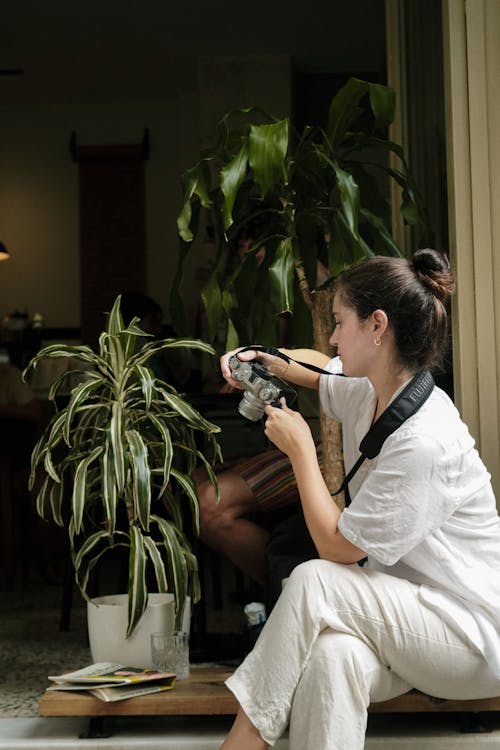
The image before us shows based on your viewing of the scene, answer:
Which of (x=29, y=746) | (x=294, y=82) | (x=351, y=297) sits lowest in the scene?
(x=29, y=746)

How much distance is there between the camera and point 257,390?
6.94 feet

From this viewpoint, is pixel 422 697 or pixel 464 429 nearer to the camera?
Answer: pixel 464 429

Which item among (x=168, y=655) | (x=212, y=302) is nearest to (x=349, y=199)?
(x=212, y=302)

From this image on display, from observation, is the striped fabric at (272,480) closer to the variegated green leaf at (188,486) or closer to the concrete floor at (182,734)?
the variegated green leaf at (188,486)

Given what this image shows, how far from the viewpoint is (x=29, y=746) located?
2.22 meters

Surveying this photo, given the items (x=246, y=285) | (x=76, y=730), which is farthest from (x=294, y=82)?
(x=76, y=730)

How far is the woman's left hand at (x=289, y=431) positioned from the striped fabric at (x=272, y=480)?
105 centimetres

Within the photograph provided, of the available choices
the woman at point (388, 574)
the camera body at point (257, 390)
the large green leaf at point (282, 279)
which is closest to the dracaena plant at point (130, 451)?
the large green leaf at point (282, 279)

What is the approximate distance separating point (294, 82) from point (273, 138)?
15.5ft

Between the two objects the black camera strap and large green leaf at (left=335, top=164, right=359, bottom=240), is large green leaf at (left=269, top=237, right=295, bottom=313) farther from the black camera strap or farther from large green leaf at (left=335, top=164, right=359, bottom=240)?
the black camera strap

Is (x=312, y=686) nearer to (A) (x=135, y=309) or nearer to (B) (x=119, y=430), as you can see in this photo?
(B) (x=119, y=430)

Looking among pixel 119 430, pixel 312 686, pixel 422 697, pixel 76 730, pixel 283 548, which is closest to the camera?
pixel 312 686

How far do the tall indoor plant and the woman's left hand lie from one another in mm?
617

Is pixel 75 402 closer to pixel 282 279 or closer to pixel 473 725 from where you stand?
pixel 282 279
